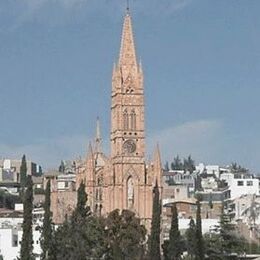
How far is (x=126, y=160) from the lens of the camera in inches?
3912

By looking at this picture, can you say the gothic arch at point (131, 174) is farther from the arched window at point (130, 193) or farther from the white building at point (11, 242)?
the white building at point (11, 242)

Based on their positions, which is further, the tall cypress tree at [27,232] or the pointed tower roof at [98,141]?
the pointed tower roof at [98,141]

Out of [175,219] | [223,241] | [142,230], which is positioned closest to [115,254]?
[175,219]

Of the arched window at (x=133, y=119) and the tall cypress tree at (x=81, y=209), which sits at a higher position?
the arched window at (x=133, y=119)

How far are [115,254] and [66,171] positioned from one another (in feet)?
411

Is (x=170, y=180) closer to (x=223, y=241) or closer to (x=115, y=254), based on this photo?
(x=223, y=241)

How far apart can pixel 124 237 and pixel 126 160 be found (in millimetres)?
32507

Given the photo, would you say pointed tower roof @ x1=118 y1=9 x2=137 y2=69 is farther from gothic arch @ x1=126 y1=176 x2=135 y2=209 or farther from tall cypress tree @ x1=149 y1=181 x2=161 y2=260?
tall cypress tree @ x1=149 y1=181 x2=161 y2=260

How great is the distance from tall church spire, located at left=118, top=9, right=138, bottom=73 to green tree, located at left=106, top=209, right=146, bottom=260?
107ft

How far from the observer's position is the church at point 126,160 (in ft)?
324

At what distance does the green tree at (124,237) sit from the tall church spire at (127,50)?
32.5 metres

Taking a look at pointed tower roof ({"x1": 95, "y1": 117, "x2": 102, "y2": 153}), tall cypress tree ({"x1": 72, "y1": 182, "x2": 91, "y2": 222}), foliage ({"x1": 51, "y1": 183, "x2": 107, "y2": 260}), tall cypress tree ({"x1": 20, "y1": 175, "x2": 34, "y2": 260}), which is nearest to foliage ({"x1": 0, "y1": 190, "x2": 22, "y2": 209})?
pointed tower roof ({"x1": 95, "y1": 117, "x2": 102, "y2": 153})

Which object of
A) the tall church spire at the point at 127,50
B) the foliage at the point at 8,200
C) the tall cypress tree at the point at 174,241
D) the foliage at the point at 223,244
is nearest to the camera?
the tall cypress tree at the point at 174,241

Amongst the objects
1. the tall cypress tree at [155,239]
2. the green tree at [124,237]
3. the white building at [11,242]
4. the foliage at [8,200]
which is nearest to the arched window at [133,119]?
the white building at [11,242]
